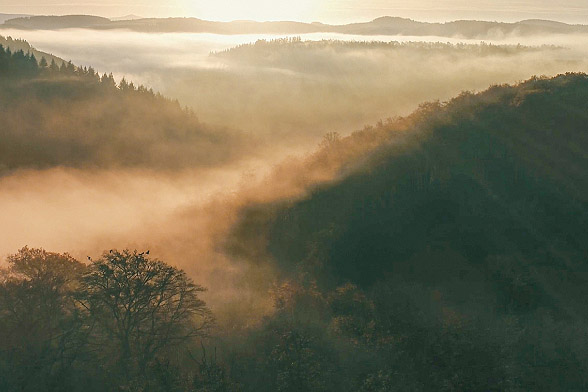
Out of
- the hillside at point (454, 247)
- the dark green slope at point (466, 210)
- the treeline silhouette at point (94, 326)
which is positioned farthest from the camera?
the dark green slope at point (466, 210)

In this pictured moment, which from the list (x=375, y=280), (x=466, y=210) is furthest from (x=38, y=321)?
(x=466, y=210)

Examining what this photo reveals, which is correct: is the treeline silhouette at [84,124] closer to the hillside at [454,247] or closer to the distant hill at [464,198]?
the hillside at [454,247]

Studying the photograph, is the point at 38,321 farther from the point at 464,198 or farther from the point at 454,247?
the point at 464,198

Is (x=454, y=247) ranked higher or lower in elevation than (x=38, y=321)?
lower

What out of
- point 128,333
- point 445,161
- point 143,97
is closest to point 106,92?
point 143,97

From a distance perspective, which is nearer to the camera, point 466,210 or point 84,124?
point 466,210

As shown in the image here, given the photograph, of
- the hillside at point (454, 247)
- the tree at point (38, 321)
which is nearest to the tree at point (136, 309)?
the tree at point (38, 321)

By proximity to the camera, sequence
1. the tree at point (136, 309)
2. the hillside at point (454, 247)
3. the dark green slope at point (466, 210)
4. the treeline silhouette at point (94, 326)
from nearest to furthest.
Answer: the treeline silhouette at point (94, 326) → the tree at point (136, 309) → the hillside at point (454, 247) → the dark green slope at point (466, 210)

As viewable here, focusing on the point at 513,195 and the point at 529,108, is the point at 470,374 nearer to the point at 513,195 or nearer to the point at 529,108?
the point at 513,195
